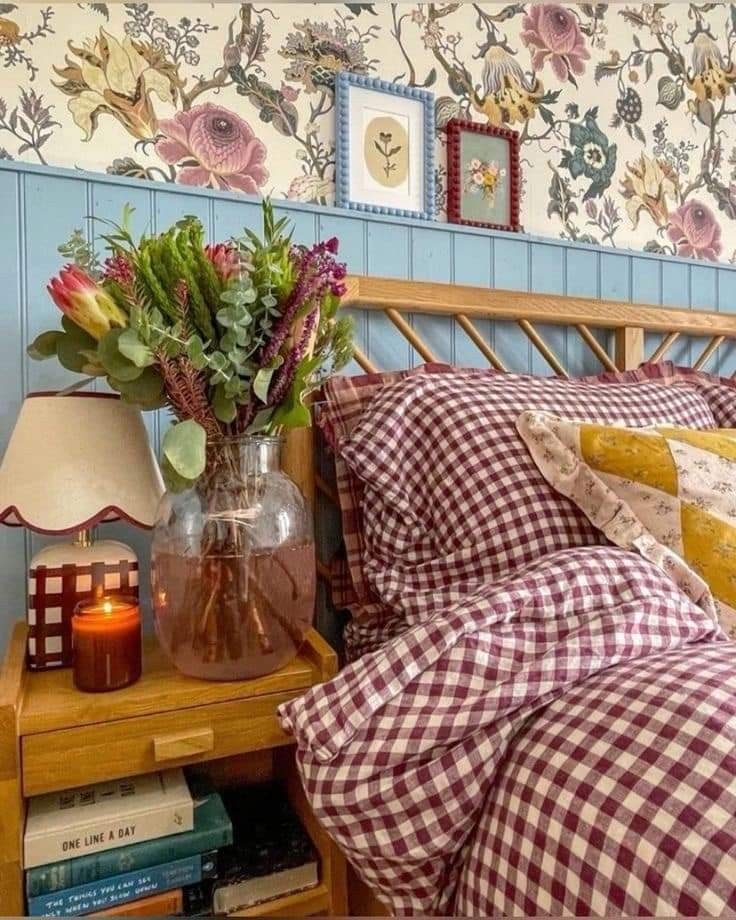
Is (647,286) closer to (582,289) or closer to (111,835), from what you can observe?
(582,289)

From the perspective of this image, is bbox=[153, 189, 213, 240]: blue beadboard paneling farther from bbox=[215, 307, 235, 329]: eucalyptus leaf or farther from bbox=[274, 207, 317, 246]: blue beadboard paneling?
bbox=[215, 307, 235, 329]: eucalyptus leaf

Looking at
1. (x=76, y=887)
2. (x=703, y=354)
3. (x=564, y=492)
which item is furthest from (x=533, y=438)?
(x=703, y=354)

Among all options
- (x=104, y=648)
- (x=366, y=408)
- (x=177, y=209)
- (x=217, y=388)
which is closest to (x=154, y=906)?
(x=104, y=648)

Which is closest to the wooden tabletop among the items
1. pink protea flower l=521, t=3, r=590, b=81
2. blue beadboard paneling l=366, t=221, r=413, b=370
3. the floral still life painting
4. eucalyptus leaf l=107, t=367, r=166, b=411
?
the floral still life painting

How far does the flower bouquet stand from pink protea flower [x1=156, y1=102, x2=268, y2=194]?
435 millimetres

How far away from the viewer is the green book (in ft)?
2.41

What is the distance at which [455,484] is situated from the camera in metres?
0.98

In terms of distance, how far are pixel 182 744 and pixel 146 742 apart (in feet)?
0.14

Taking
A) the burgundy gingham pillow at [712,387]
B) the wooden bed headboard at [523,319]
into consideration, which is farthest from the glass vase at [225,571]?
the burgundy gingham pillow at [712,387]

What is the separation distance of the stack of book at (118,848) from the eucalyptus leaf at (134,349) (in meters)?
0.55

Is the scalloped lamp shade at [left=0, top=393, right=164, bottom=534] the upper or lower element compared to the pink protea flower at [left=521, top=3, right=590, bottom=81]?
lower

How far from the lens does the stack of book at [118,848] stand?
0.74 m

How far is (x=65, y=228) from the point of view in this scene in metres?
1.12

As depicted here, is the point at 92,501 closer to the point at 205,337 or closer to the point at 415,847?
the point at 205,337
